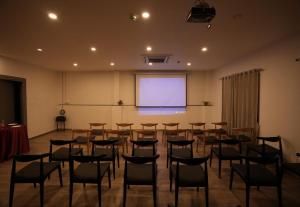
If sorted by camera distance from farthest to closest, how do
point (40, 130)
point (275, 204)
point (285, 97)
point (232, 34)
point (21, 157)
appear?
point (40, 130) < point (285, 97) < point (232, 34) < point (275, 204) < point (21, 157)

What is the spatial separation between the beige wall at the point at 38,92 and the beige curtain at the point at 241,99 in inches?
291

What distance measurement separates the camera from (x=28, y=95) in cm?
657

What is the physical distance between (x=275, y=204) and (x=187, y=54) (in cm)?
404

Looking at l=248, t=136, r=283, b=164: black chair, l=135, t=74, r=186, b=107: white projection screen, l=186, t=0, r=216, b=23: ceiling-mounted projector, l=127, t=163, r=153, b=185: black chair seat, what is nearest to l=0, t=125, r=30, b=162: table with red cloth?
l=127, t=163, r=153, b=185: black chair seat

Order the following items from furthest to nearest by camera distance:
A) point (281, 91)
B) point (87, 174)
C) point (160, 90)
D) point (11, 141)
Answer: point (160, 90), point (11, 141), point (281, 91), point (87, 174)

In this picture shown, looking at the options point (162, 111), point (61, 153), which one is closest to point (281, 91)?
point (61, 153)

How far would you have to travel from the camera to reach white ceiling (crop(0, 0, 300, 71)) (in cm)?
248

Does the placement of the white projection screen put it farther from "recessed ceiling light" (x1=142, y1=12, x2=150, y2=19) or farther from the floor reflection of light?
"recessed ceiling light" (x1=142, y1=12, x2=150, y2=19)

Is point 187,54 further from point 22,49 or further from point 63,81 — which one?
point 63,81

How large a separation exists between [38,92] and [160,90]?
5158 millimetres

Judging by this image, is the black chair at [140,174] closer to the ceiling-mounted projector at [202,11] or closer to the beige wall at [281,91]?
the ceiling-mounted projector at [202,11]

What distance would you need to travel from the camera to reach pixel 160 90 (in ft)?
27.4

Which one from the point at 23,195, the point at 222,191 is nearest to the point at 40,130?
the point at 23,195

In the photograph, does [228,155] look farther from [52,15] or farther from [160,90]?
[160,90]
